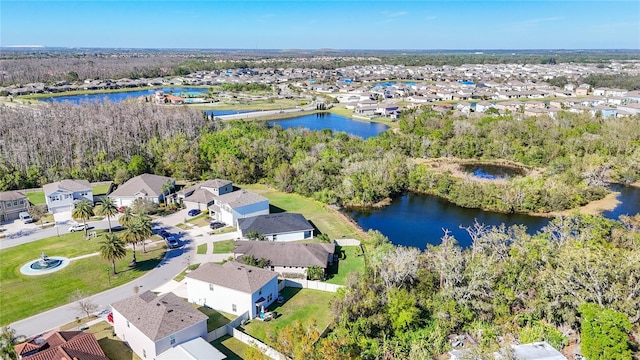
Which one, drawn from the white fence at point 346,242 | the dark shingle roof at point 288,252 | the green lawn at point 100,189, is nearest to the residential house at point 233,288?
the dark shingle roof at point 288,252

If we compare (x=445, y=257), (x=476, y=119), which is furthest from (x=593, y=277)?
(x=476, y=119)

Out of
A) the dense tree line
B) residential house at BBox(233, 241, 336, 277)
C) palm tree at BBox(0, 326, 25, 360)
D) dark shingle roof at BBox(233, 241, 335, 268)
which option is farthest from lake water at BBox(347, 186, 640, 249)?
palm tree at BBox(0, 326, 25, 360)

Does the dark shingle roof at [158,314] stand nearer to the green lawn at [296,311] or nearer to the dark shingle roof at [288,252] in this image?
the green lawn at [296,311]

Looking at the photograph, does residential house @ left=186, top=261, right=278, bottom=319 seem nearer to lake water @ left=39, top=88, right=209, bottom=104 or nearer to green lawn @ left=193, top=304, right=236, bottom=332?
green lawn @ left=193, top=304, right=236, bottom=332

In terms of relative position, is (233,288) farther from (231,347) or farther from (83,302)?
(83,302)

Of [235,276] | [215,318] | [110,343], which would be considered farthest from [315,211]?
[110,343]
